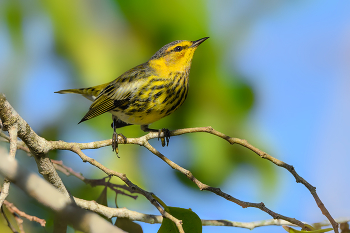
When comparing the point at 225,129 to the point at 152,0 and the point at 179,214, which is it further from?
the point at 152,0

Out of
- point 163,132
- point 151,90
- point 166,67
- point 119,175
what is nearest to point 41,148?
point 119,175

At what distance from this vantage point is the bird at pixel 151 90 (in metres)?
1.53

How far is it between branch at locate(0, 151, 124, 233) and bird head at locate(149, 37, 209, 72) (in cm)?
120

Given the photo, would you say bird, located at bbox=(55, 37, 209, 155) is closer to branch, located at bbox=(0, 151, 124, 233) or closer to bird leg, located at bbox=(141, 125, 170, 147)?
bird leg, located at bbox=(141, 125, 170, 147)

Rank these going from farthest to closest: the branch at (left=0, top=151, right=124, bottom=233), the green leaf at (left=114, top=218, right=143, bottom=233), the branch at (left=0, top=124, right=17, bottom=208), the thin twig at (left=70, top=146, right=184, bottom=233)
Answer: the green leaf at (left=114, top=218, right=143, bottom=233), the thin twig at (left=70, top=146, right=184, bottom=233), the branch at (left=0, top=124, right=17, bottom=208), the branch at (left=0, top=151, right=124, bottom=233)

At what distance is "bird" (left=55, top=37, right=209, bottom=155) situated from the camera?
5.01 ft

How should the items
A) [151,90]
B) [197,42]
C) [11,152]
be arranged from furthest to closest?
[197,42]
[151,90]
[11,152]

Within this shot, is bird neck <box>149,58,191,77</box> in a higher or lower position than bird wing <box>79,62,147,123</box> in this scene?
higher

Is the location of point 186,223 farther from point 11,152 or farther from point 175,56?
point 175,56

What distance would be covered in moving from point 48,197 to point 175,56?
4.29 feet

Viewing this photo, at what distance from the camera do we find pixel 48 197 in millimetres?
542

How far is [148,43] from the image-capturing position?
1733mm

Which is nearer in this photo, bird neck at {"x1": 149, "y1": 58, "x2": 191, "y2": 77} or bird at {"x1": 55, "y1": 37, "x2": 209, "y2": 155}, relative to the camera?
bird at {"x1": 55, "y1": 37, "x2": 209, "y2": 155}

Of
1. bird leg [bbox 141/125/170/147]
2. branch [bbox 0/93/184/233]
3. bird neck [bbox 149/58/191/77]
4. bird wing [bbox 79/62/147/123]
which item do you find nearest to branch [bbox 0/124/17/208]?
branch [bbox 0/93/184/233]
